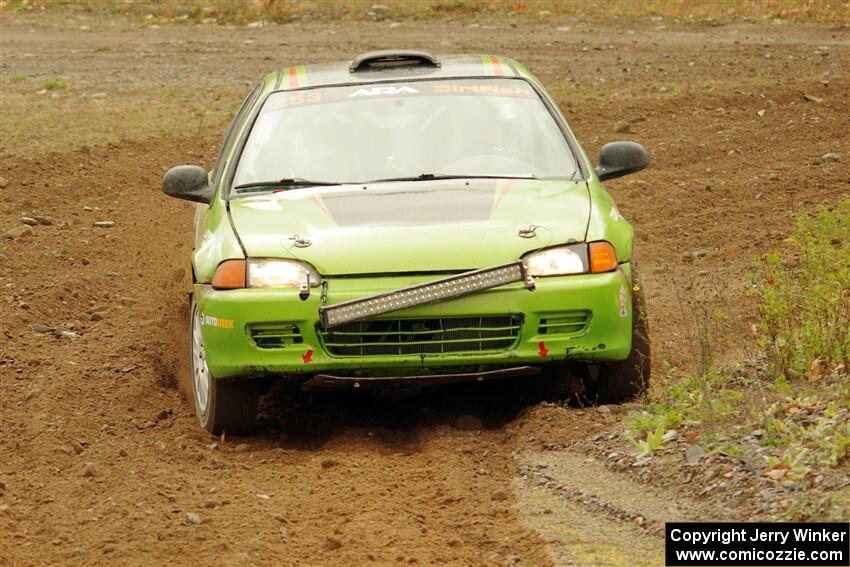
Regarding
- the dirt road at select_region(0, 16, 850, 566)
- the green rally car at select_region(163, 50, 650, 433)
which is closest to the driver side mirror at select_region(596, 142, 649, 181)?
the green rally car at select_region(163, 50, 650, 433)

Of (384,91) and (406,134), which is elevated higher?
(384,91)

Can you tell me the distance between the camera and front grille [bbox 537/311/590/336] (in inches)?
280

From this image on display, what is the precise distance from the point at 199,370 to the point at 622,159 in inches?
89.8

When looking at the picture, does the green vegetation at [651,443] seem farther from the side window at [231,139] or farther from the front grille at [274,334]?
the side window at [231,139]

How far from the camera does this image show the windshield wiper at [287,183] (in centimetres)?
803

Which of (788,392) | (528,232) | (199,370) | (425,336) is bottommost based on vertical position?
(199,370)

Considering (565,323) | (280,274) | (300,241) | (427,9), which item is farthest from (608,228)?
(427,9)

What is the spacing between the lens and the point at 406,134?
27.6ft

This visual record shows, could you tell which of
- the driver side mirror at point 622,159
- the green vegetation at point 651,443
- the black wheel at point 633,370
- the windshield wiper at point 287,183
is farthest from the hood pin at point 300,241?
the driver side mirror at point 622,159

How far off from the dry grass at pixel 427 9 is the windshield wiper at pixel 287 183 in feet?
55.6

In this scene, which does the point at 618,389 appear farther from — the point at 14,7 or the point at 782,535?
the point at 14,7

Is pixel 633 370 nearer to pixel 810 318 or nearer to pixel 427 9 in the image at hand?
pixel 810 318

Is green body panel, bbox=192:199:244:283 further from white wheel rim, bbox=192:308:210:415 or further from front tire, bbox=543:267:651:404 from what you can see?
front tire, bbox=543:267:651:404

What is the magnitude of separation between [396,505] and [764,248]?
223 inches
